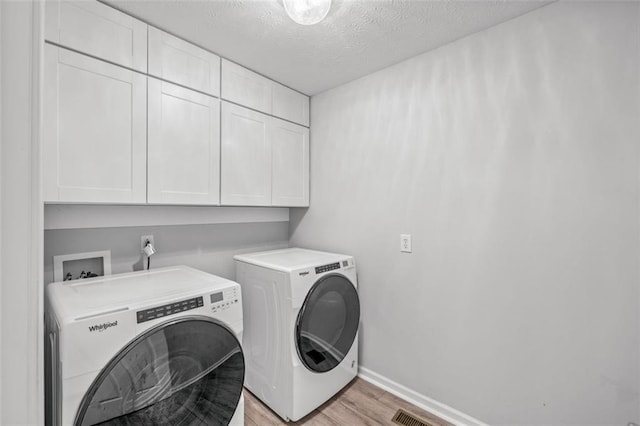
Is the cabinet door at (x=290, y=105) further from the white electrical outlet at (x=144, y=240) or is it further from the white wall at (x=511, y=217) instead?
the white electrical outlet at (x=144, y=240)

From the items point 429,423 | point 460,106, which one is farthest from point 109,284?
point 460,106

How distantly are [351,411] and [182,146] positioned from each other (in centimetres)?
195

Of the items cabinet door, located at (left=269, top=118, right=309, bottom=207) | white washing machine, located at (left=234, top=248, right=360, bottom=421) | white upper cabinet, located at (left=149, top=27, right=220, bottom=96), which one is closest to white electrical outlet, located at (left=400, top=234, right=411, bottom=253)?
white washing machine, located at (left=234, top=248, right=360, bottom=421)

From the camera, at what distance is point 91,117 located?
1347 mm

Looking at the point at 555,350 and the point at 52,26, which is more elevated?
the point at 52,26

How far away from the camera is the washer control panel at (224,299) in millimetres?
1292

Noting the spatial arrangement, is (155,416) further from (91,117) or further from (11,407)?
(91,117)

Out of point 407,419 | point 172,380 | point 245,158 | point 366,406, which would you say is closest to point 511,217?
point 407,419

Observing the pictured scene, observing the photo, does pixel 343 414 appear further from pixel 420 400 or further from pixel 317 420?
pixel 420 400

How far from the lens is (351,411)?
177 cm

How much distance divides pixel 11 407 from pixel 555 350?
1.92 metres

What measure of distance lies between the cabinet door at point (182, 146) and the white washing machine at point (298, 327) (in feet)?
1.96

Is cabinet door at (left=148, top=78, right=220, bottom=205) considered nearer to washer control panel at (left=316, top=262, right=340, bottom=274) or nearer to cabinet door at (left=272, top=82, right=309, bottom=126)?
cabinet door at (left=272, top=82, right=309, bottom=126)

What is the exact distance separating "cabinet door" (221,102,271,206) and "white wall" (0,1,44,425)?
1.58 metres
